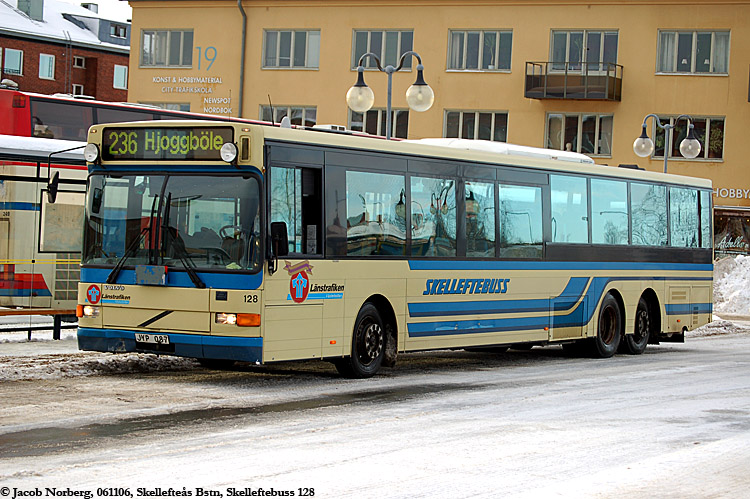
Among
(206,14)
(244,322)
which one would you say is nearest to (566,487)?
(244,322)

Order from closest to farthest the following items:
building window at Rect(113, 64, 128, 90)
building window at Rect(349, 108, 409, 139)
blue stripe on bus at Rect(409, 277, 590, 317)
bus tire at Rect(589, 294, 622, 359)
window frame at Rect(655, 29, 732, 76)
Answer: blue stripe on bus at Rect(409, 277, 590, 317)
bus tire at Rect(589, 294, 622, 359)
window frame at Rect(655, 29, 732, 76)
building window at Rect(349, 108, 409, 139)
building window at Rect(113, 64, 128, 90)

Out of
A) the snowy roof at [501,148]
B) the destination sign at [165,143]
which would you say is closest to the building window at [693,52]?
the snowy roof at [501,148]

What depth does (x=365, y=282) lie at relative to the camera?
1457 centimetres

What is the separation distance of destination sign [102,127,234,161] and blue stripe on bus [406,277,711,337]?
3.69m

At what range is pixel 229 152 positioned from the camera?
13.1 m

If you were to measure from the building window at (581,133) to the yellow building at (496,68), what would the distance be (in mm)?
53

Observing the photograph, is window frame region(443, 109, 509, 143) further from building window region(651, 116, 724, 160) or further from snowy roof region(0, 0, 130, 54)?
snowy roof region(0, 0, 130, 54)

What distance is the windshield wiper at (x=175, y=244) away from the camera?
13278mm

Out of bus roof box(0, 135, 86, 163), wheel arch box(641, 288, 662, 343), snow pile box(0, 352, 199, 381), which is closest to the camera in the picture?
snow pile box(0, 352, 199, 381)

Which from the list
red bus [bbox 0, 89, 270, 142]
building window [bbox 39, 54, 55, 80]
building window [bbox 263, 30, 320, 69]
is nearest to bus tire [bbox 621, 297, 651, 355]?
red bus [bbox 0, 89, 270, 142]

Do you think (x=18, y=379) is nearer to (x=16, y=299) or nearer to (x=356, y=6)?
(x=16, y=299)

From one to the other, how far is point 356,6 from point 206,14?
6792 millimetres

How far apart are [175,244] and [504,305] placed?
5584mm

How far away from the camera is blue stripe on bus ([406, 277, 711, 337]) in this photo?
617 inches
